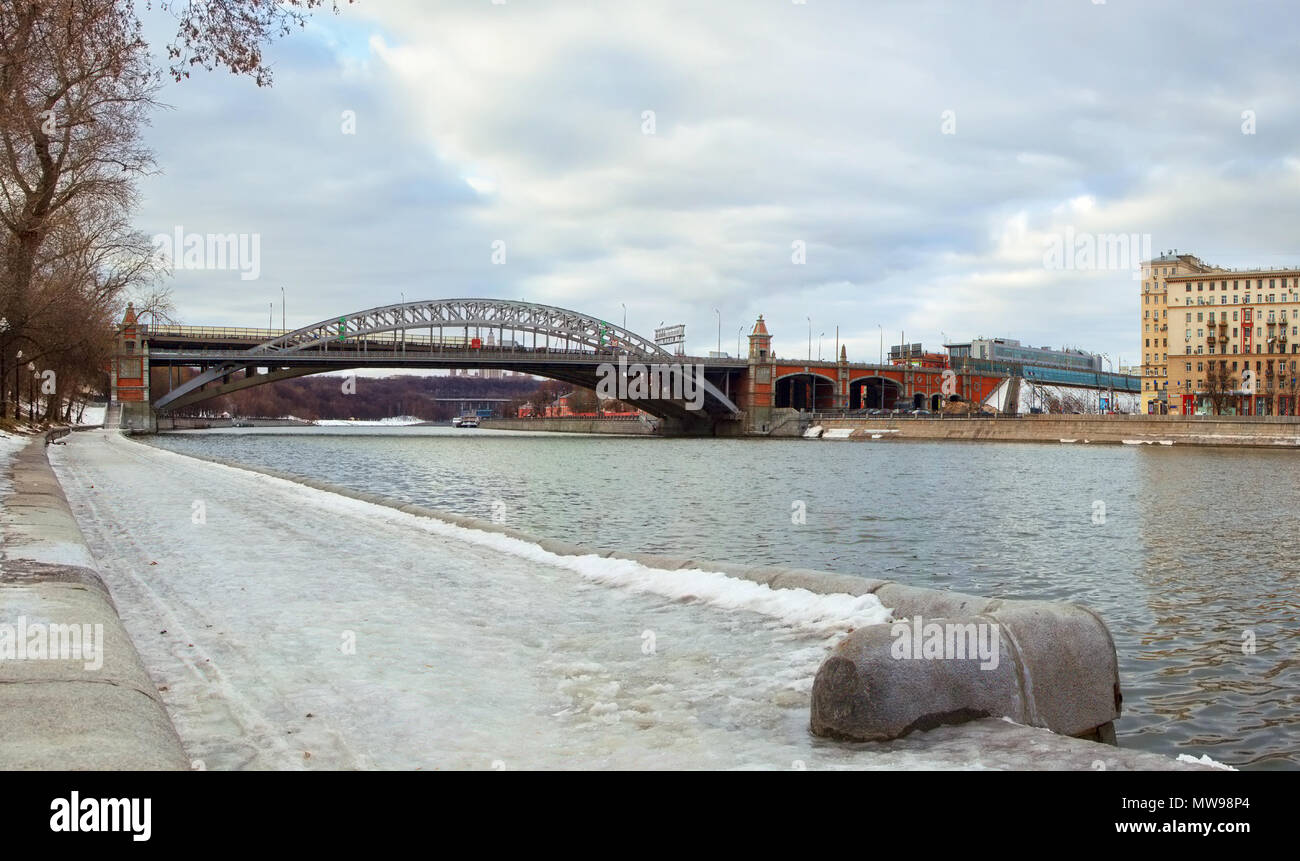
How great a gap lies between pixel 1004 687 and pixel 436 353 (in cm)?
8158

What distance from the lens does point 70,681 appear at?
14.3 feet

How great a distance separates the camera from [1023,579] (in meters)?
12.3

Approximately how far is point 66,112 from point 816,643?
19394 millimetres

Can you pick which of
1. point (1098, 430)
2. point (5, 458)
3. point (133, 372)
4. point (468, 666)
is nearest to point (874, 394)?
point (1098, 430)

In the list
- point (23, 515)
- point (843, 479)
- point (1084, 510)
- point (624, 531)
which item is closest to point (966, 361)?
point (843, 479)

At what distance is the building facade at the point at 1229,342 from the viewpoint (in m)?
98.3

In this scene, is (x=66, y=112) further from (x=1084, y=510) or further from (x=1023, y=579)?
(x=1084, y=510)

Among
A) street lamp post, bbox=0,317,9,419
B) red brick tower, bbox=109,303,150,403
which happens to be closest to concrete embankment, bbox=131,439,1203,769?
street lamp post, bbox=0,317,9,419

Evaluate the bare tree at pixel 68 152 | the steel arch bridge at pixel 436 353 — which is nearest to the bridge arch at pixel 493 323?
the steel arch bridge at pixel 436 353

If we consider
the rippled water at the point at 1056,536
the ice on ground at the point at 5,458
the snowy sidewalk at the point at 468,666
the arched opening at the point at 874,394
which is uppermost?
the arched opening at the point at 874,394

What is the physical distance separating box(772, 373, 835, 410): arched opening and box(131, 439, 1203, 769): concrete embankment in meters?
94.0

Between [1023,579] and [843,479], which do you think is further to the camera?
[843,479]

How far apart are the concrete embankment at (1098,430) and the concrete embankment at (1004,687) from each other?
209 feet

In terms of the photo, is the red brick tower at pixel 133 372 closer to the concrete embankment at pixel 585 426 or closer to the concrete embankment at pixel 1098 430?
the concrete embankment at pixel 585 426
